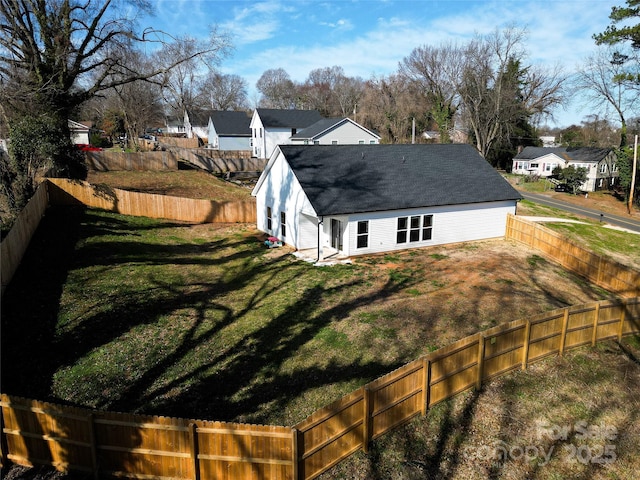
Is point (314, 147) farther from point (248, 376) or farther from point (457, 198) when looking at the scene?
point (248, 376)

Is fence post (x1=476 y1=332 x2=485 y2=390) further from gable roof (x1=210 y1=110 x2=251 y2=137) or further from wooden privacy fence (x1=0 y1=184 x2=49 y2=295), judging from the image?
gable roof (x1=210 y1=110 x2=251 y2=137)

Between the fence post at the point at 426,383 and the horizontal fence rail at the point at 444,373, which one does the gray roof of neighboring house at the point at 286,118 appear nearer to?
the horizontal fence rail at the point at 444,373

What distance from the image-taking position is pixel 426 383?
9.88 metres

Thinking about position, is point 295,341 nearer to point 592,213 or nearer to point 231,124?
point 592,213

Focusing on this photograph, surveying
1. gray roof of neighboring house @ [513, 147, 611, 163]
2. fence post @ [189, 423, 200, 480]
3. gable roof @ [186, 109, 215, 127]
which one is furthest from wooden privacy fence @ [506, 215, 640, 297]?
gable roof @ [186, 109, 215, 127]

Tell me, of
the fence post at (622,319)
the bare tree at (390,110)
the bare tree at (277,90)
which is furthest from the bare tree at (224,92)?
the fence post at (622,319)

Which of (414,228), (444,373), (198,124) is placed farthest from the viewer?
(198,124)

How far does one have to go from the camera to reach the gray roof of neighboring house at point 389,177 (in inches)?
914

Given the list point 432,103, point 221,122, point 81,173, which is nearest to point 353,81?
point 432,103

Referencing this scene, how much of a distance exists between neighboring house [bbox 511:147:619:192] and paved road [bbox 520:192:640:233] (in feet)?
31.2

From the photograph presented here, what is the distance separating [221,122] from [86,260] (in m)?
56.5

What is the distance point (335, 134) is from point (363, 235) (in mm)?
34296

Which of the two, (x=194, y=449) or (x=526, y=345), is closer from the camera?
(x=194, y=449)

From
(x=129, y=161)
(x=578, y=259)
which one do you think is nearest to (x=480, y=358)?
(x=578, y=259)
